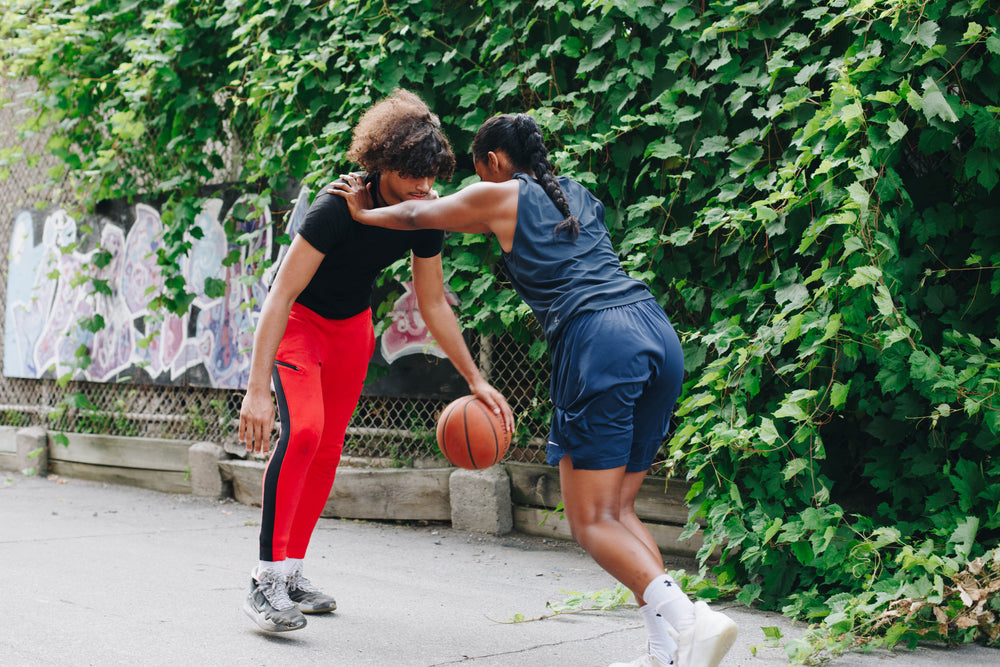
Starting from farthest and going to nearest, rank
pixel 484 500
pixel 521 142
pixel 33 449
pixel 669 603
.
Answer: pixel 33 449 < pixel 484 500 < pixel 521 142 < pixel 669 603

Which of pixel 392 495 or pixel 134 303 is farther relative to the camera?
pixel 134 303

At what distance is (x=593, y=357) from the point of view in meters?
2.94

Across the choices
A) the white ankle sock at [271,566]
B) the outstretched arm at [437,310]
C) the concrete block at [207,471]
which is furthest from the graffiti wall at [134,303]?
the white ankle sock at [271,566]

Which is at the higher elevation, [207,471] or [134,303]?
[134,303]

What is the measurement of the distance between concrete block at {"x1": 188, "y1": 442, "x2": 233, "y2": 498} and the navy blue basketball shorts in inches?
197

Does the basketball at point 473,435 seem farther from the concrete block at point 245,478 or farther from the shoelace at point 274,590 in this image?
the concrete block at point 245,478

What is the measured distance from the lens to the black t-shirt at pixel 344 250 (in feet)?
11.8

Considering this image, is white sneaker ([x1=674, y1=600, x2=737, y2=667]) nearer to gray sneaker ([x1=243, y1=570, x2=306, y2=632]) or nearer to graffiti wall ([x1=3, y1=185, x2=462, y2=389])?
gray sneaker ([x1=243, y1=570, x2=306, y2=632])

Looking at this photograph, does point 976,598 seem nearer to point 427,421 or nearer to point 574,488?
point 574,488

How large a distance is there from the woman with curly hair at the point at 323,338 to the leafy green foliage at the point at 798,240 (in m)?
1.29

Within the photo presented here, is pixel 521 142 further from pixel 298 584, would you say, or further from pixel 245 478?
pixel 245 478

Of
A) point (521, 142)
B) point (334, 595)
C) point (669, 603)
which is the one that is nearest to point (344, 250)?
point (521, 142)

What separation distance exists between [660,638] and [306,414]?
1.58 metres

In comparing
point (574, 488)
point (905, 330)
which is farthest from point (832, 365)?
point (574, 488)
